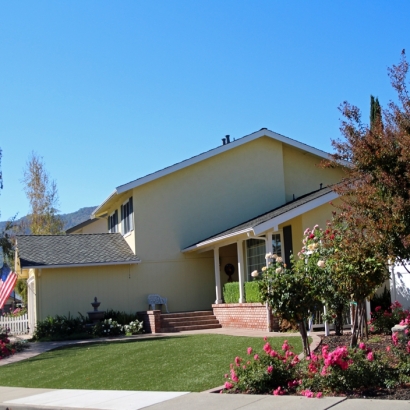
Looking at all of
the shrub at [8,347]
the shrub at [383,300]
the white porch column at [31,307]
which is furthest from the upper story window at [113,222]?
the shrub at [383,300]

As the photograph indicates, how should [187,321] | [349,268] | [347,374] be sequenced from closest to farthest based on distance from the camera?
[347,374], [349,268], [187,321]

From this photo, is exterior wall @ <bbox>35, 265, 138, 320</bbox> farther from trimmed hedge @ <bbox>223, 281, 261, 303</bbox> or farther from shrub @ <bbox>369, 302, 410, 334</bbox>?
shrub @ <bbox>369, 302, 410, 334</bbox>

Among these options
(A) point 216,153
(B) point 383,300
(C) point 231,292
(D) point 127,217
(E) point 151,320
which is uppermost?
(A) point 216,153

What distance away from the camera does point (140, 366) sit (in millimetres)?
12359

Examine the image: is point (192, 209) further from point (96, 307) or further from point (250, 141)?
point (96, 307)

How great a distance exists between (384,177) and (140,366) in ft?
20.8

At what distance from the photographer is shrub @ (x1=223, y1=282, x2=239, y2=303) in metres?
21.6

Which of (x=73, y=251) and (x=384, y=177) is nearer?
(x=384, y=177)

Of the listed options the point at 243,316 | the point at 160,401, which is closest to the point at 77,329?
the point at 243,316

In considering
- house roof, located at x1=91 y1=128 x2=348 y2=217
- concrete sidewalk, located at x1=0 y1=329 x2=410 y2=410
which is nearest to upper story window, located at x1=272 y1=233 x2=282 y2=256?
house roof, located at x1=91 y1=128 x2=348 y2=217

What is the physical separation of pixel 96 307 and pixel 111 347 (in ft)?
20.6

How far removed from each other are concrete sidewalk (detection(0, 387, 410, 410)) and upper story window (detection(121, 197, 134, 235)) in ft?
45.1

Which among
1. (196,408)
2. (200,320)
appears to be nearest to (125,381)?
(196,408)

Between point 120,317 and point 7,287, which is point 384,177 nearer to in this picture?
point 120,317
